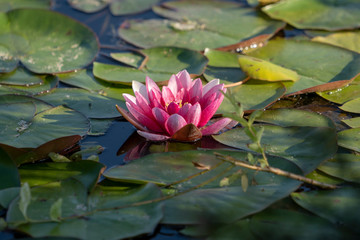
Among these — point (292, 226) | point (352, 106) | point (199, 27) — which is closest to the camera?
point (292, 226)

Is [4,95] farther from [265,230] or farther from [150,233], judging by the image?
[265,230]

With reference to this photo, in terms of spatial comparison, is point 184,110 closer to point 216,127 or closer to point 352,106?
point 216,127

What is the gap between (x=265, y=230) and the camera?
1692mm

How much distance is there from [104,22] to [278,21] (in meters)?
1.48

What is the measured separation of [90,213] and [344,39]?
8.17ft

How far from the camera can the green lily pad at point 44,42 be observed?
10.0ft

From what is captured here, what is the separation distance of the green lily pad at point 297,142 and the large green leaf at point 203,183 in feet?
0.35

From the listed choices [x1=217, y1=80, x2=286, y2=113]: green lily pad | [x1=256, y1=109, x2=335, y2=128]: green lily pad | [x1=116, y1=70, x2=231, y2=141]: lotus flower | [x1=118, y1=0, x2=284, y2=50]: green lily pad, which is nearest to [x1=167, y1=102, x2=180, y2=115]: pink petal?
[x1=116, y1=70, x2=231, y2=141]: lotus flower

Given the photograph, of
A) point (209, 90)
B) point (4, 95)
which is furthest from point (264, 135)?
point (4, 95)

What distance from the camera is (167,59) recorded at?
3.10 metres

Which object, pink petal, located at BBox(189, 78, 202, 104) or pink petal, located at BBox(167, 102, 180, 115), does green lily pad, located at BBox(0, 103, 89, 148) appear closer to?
pink petal, located at BBox(167, 102, 180, 115)

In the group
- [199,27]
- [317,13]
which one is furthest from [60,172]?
[317,13]

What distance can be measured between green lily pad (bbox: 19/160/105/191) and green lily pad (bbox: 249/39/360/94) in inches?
53.1

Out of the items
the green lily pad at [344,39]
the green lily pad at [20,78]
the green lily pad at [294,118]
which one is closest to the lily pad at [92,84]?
the green lily pad at [20,78]
